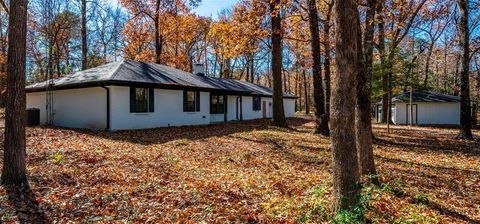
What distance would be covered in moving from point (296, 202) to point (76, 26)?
2827 centimetres

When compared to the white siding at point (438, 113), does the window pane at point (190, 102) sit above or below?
above

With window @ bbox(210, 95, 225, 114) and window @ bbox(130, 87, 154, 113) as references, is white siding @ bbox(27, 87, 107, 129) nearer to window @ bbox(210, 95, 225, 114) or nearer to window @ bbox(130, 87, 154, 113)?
window @ bbox(130, 87, 154, 113)

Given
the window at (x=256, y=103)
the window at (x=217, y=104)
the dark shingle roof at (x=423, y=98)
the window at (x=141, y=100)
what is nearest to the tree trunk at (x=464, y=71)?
the dark shingle roof at (x=423, y=98)

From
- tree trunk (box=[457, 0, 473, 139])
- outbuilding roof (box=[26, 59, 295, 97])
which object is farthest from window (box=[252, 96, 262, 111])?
tree trunk (box=[457, 0, 473, 139])

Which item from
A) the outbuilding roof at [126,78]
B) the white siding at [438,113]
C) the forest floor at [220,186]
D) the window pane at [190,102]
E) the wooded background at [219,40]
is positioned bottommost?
the forest floor at [220,186]

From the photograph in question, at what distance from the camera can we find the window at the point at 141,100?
51.0 ft

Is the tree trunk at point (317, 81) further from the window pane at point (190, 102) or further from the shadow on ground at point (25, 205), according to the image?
the shadow on ground at point (25, 205)

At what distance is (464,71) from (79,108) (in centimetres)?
1890

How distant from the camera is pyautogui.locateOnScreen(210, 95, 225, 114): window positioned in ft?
74.2

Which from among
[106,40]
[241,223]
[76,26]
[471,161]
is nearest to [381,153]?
[471,161]

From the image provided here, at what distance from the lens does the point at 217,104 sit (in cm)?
2327

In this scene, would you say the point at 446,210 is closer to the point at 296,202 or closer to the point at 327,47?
the point at 296,202

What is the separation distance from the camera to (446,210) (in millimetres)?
5188

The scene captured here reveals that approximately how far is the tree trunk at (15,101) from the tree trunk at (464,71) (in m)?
16.9
